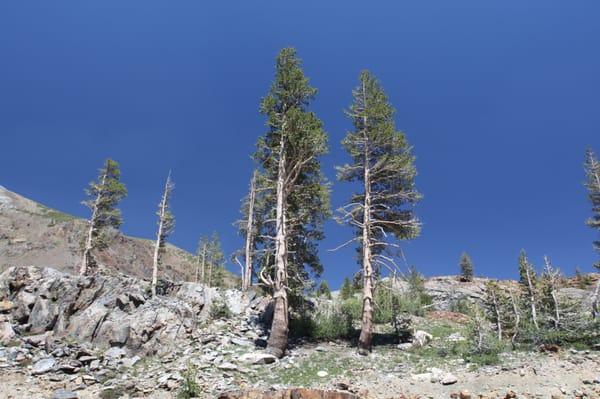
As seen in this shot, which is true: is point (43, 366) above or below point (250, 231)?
below

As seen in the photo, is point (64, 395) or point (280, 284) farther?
point (280, 284)

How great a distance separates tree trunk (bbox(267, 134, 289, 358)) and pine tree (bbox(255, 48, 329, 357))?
0.24 ft

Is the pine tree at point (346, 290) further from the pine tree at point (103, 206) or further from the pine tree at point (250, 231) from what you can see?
the pine tree at point (103, 206)

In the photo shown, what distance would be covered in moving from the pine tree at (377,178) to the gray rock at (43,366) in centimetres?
1316

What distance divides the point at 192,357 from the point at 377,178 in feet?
41.1

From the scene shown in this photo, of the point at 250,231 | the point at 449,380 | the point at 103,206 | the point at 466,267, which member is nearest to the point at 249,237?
the point at 250,231

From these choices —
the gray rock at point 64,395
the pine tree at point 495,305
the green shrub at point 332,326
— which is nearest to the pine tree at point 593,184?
the pine tree at point 495,305

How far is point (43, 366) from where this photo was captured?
13438mm

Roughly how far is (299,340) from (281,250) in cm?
454

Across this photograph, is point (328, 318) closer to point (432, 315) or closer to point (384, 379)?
point (384, 379)

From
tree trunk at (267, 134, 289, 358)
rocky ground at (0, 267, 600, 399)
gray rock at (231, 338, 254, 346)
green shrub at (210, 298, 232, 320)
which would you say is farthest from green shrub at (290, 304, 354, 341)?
green shrub at (210, 298, 232, 320)

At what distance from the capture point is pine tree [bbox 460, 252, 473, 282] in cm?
5467

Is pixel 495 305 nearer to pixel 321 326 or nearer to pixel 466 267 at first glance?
pixel 321 326

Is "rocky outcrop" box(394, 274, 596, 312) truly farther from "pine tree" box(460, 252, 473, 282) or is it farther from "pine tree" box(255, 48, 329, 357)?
"pine tree" box(255, 48, 329, 357)
